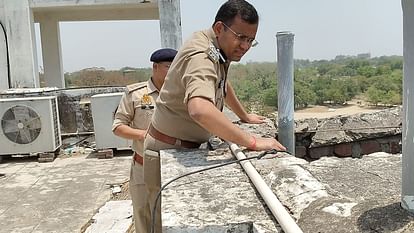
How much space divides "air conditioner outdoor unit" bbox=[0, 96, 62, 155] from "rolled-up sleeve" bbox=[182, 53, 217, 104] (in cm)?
625

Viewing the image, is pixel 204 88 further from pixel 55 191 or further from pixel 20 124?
pixel 20 124

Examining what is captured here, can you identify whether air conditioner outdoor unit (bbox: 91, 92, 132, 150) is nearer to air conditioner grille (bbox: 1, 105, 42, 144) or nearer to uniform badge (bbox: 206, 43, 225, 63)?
air conditioner grille (bbox: 1, 105, 42, 144)

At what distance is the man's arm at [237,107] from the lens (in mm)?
2675

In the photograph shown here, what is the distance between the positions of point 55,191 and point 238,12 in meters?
4.57

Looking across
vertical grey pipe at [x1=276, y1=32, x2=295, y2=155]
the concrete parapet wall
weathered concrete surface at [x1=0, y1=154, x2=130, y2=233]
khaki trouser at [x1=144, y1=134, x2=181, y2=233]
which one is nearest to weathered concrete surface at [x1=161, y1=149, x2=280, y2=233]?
khaki trouser at [x1=144, y1=134, x2=181, y2=233]

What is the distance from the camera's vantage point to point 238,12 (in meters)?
1.84

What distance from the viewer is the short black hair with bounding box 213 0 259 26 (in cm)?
184

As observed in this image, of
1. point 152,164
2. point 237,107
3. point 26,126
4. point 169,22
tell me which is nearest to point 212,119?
point 152,164

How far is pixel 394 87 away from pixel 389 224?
3681cm

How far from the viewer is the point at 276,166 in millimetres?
1732

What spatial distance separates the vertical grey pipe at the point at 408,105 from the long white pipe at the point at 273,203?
1.11 ft

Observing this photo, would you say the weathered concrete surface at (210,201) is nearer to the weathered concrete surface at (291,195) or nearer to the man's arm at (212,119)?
the weathered concrete surface at (291,195)

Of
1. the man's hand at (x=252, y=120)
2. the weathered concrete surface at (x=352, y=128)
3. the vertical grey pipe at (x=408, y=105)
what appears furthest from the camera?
the weathered concrete surface at (x=352, y=128)

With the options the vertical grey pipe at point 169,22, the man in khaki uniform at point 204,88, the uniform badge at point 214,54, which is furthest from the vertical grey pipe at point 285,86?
the vertical grey pipe at point 169,22
